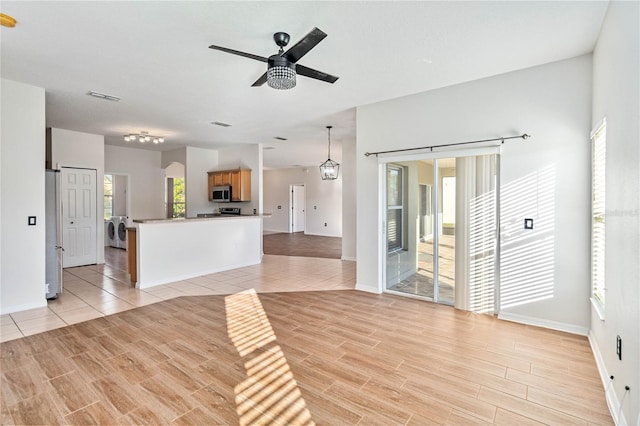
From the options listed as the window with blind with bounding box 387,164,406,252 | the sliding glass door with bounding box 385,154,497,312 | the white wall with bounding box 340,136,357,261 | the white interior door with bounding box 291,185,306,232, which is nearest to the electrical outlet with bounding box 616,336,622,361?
the sliding glass door with bounding box 385,154,497,312

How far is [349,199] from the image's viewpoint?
7.25m

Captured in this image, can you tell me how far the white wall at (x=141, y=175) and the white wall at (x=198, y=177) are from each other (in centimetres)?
115

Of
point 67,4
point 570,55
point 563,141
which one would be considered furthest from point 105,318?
point 570,55

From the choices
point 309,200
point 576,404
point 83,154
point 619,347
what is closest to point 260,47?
point 619,347

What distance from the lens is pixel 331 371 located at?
2383 mm

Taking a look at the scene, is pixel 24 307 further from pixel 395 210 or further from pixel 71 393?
pixel 395 210

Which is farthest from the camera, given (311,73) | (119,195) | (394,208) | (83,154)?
(119,195)

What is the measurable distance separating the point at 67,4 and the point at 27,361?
280 cm

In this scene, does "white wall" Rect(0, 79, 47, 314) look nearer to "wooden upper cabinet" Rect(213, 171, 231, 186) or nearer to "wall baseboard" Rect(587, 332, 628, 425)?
"wooden upper cabinet" Rect(213, 171, 231, 186)

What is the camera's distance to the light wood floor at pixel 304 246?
314 inches

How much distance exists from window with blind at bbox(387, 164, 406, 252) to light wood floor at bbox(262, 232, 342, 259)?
120 inches

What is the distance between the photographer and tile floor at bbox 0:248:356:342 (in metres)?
3.43

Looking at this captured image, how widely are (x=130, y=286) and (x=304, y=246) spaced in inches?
198

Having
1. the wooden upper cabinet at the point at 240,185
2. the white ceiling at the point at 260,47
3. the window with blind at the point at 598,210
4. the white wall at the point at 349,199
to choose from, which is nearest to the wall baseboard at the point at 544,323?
the window with blind at the point at 598,210
